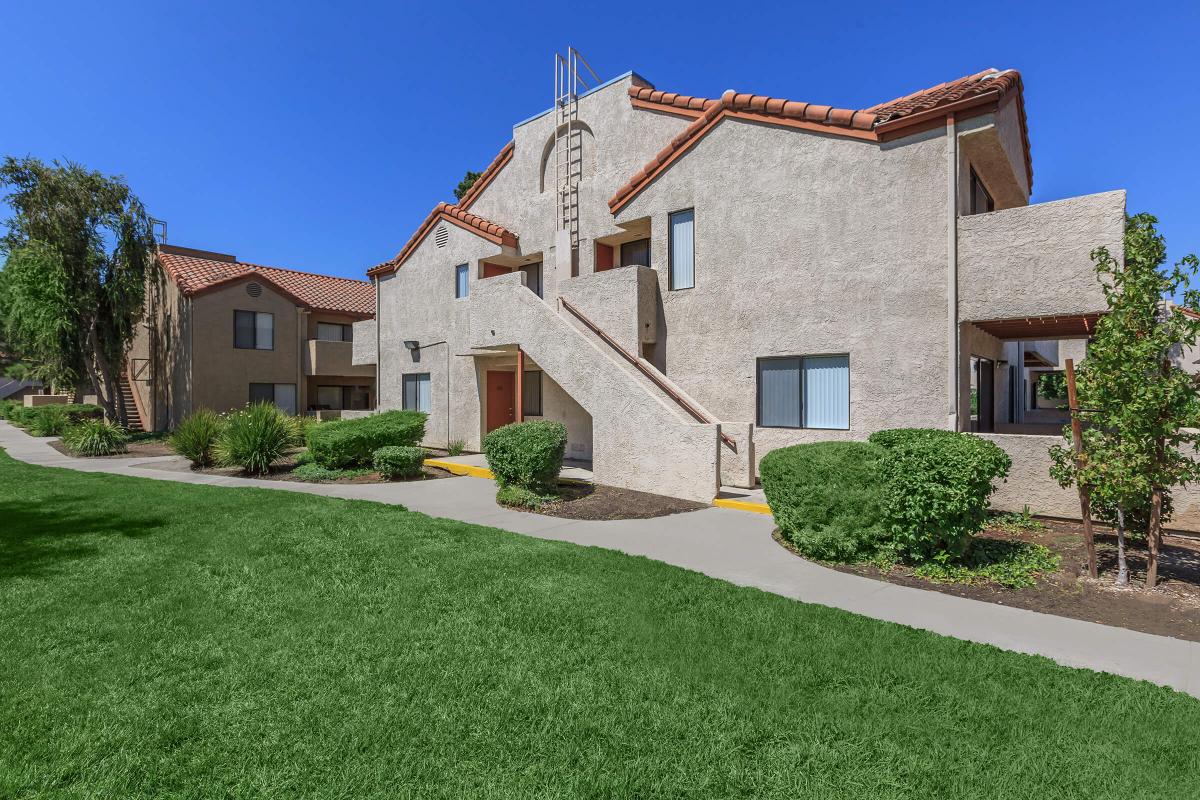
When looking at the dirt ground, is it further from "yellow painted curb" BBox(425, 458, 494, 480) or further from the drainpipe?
"yellow painted curb" BBox(425, 458, 494, 480)

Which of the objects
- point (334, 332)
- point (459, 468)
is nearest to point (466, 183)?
point (334, 332)

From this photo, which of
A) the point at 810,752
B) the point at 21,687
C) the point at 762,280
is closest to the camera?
the point at 810,752

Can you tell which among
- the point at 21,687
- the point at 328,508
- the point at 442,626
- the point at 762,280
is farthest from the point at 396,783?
the point at 762,280

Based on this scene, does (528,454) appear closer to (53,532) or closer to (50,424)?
(53,532)

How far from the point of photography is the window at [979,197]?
11.7 metres

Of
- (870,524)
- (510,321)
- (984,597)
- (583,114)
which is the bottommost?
(984,597)

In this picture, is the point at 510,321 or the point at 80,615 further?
the point at 510,321

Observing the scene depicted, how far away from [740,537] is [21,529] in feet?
34.1

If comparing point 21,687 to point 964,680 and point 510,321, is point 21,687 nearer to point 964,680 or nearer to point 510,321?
point 964,680

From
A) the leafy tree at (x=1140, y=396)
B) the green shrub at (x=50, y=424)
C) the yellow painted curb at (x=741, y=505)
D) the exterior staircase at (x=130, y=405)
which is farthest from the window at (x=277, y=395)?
the leafy tree at (x=1140, y=396)

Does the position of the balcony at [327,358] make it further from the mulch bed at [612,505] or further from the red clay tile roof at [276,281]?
the mulch bed at [612,505]

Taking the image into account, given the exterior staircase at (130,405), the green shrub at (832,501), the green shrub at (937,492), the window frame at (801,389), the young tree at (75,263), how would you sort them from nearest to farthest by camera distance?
the green shrub at (937,492), the green shrub at (832,501), the window frame at (801,389), the young tree at (75,263), the exterior staircase at (130,405)

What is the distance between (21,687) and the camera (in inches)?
158

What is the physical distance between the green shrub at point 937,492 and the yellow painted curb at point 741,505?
307 centimetres
